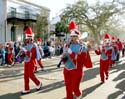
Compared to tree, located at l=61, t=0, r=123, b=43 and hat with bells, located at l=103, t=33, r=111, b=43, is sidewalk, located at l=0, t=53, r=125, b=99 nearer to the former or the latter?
hat with bells, located at l=103, t=33, r=111, b=43

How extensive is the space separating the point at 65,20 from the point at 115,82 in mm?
31302

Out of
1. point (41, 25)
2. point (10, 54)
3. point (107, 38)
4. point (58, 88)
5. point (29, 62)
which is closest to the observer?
point (29, 62)

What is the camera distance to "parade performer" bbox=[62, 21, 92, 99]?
26.8 ft

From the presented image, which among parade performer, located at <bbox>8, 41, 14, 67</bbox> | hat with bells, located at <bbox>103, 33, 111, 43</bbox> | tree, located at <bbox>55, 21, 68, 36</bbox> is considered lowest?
parade performer, located at <bbox>8, 41, 14, 67</bbox>

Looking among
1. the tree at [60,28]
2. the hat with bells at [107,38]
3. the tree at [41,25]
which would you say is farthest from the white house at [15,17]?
the hat with bells at [107,38]

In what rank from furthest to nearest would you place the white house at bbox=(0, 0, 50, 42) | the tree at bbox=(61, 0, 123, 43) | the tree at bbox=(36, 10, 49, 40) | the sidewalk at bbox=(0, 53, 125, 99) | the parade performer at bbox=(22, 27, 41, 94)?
1. the tree at bbox=(61, 0, 123, 43)
2. the tree at bbox=(36, 10, 49, 40)
3. the white house at bbox=(0, 0, 50, 42)
4. the parade performer at bbox=(22, 27, 41, 94)
5. the sidewalk at bbox=(0, 53, 125, 99)

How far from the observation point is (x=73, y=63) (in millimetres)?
8273

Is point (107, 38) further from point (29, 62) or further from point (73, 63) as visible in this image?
point (73, 63)

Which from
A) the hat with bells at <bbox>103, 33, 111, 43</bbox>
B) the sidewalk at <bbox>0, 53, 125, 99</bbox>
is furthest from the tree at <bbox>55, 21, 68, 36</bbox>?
the hat with bells at <bbox>103, 33, 111, 43</bbox>

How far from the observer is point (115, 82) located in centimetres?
1286

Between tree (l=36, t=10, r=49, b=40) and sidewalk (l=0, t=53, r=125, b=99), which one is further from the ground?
tree (l=36, t=10, r=49, b=40)

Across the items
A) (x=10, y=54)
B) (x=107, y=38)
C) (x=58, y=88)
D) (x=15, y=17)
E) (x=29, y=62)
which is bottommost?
(x=58, y=88)

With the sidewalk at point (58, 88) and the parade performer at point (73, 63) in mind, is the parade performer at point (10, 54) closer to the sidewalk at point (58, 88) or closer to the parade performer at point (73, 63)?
the sidewalk at point (58, 88)

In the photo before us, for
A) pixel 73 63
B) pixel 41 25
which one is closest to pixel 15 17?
pixel 41 25
